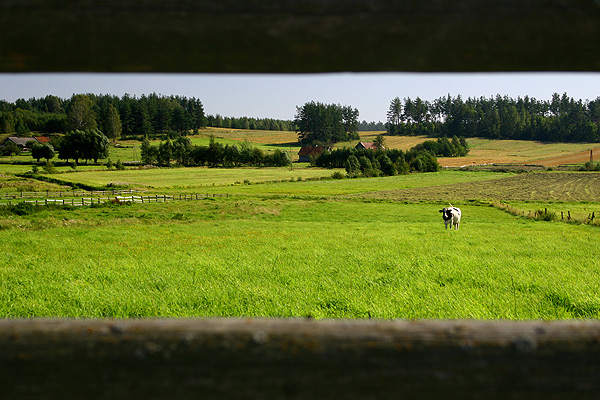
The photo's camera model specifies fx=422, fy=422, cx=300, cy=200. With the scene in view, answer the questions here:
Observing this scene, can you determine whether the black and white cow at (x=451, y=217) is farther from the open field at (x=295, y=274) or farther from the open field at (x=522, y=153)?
the open field at (x=522, y=153)

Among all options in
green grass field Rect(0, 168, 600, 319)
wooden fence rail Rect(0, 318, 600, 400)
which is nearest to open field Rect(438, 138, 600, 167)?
green grass field Rect(0, 168, 600, 319)

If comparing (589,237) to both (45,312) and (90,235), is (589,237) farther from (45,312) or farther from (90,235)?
(90,235)

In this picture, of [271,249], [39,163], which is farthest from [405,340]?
[39,163]

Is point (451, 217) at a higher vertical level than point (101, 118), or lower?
lower

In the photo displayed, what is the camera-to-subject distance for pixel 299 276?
9.39 meters

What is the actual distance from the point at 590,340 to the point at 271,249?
42.6ft

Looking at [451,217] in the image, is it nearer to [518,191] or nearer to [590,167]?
[518,191]

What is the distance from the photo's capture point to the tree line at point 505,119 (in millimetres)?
148500

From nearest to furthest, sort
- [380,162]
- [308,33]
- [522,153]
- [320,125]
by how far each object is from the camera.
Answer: [308,33], [380,162], [522,153], [320,125]

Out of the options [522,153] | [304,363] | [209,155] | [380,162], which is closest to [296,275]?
[304,363]

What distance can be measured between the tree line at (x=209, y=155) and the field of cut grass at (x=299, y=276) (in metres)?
85.7

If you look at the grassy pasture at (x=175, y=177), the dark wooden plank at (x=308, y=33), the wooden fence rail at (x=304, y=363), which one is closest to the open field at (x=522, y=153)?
the grassy pasture at (x=175, y=177)

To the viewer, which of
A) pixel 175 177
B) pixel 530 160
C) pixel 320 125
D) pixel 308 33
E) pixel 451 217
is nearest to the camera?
pixel 308 33

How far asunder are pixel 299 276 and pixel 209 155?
328ft
